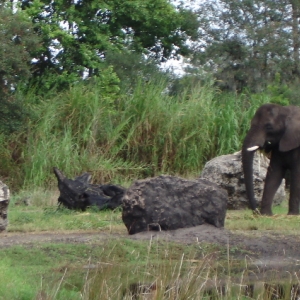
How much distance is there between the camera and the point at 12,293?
713 centimetres

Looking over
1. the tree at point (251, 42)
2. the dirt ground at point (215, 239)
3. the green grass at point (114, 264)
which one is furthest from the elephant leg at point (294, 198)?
the tree at point (251, 42)

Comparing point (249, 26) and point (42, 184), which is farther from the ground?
point (249, 26)

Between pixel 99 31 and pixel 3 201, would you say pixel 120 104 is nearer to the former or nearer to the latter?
pixel 99 31

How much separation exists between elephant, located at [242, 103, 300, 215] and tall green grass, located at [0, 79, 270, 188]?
5.99 metres

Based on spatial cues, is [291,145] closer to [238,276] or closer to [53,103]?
[238,276]

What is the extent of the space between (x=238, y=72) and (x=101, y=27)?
491cm

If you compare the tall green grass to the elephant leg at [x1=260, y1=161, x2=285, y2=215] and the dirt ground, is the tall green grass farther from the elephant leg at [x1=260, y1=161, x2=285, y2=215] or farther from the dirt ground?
the dirt ground

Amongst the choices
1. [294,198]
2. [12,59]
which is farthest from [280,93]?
[294,198]

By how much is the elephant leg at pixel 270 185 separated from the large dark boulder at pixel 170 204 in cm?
210

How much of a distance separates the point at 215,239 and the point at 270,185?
9.85 ft

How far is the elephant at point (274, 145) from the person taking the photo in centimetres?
1244

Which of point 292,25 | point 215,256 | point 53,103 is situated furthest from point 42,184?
point 292,25

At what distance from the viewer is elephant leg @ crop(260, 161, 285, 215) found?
12.8 meters

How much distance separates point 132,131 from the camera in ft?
63.7
